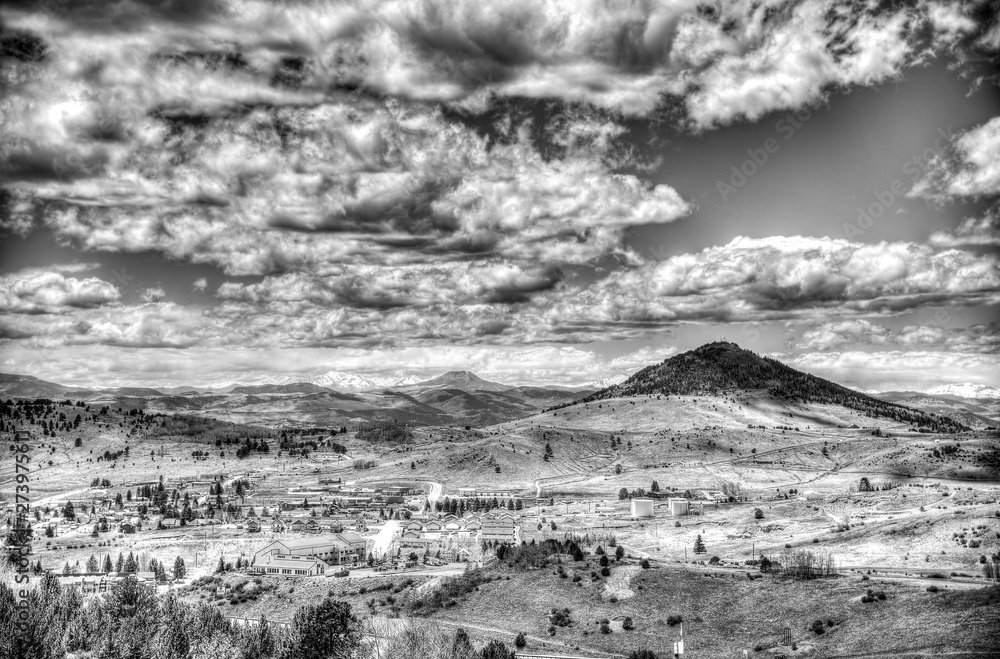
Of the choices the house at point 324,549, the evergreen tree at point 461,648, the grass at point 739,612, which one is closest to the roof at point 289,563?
the house at point 324,549

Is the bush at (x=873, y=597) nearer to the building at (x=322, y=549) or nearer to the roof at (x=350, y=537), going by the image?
the building at (x=322, y=549)

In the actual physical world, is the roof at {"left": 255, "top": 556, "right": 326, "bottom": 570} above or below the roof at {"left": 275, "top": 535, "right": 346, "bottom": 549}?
below

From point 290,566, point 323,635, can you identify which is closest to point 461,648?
point 323,635

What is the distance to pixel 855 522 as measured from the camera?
150m

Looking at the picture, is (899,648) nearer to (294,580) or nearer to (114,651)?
(114,651)

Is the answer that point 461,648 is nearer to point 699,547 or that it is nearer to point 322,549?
point 699,547

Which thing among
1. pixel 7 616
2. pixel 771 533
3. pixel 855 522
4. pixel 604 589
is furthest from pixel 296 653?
pixel 855 522

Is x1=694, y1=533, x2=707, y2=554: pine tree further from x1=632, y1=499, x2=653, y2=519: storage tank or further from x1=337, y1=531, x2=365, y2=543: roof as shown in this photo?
x1=337, y1=531, x2=365, y2=543: roof

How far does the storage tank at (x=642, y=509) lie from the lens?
185325 mm

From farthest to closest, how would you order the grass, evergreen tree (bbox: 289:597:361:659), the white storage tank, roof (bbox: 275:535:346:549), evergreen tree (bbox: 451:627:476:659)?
the white storage tank
roof (bbox: 275:535:346:549)
the grass
evergreen tree (bbox: 289:597:361:659)
evergreen tree (bbox: 451:627:476:659)

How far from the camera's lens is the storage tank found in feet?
608

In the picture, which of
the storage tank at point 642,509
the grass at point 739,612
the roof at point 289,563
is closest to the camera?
the grass at point 739,612

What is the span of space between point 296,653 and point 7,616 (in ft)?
90.6

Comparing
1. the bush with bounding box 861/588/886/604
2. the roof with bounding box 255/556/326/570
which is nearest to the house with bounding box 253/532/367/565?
the roof with bounding box 255/556/326/570
